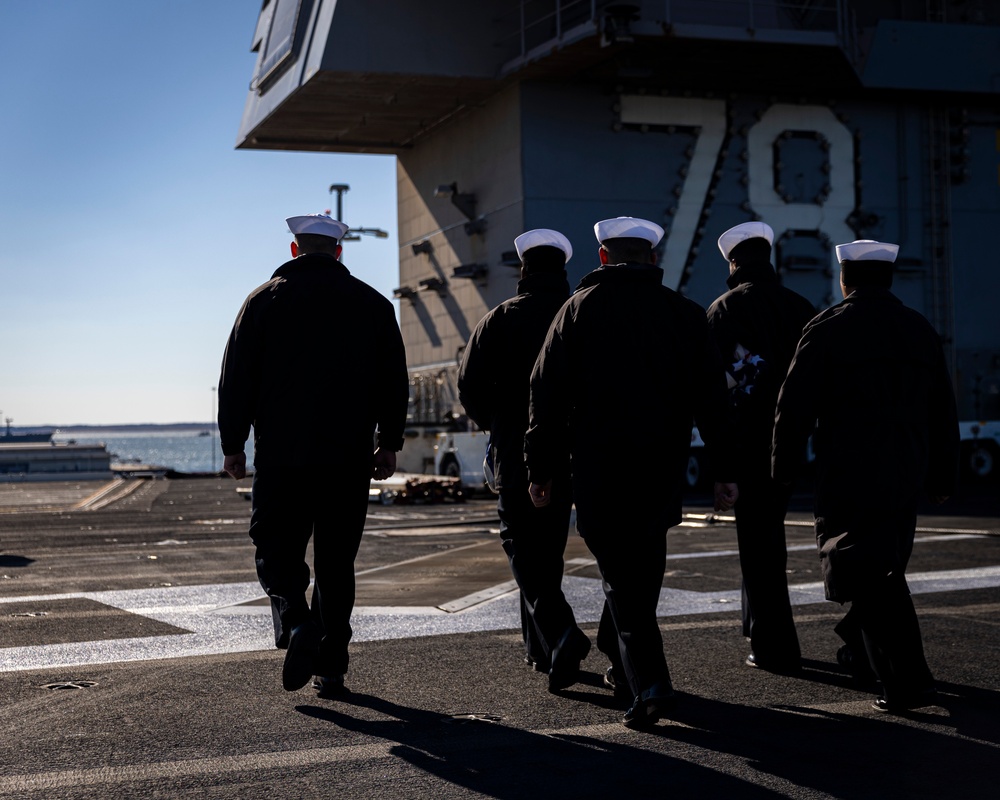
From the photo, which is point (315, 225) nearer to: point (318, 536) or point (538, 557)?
point (318, 536)

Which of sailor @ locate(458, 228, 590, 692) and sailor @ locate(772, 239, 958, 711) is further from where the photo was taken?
sailor @ locate(458, 228, 590, 692)

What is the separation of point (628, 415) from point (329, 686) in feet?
5.69

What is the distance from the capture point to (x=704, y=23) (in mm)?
25703

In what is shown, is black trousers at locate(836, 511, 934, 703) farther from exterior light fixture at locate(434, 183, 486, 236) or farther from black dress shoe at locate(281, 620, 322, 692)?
exterior light fixture at locate(434, 183, 486, 236)

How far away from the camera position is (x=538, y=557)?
603 centimetres

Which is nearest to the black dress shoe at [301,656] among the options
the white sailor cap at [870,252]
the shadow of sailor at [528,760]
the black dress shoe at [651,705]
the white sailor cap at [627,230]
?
the shadow of sailor at [528,760]

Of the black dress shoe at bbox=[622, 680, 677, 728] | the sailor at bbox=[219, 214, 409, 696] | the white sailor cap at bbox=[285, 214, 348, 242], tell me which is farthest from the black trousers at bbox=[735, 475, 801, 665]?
the white sailor cap at bbox=[285, 214, 348, 242]

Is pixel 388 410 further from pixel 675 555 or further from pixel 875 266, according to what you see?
pixel 675 555

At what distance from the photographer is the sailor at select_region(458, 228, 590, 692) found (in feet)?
19.8

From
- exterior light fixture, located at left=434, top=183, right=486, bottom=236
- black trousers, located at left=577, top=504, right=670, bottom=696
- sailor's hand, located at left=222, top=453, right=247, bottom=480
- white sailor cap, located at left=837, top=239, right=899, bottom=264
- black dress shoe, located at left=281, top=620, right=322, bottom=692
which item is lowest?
black dress shoe, located at left=281, top=620, right=322, bottom=692

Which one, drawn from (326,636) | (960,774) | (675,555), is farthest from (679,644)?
(675,555)

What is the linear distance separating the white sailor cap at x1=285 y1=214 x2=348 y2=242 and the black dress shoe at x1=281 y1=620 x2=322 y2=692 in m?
1.73

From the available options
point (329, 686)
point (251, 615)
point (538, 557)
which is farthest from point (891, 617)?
point (251, 615)

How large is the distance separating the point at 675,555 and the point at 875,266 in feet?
20.2
